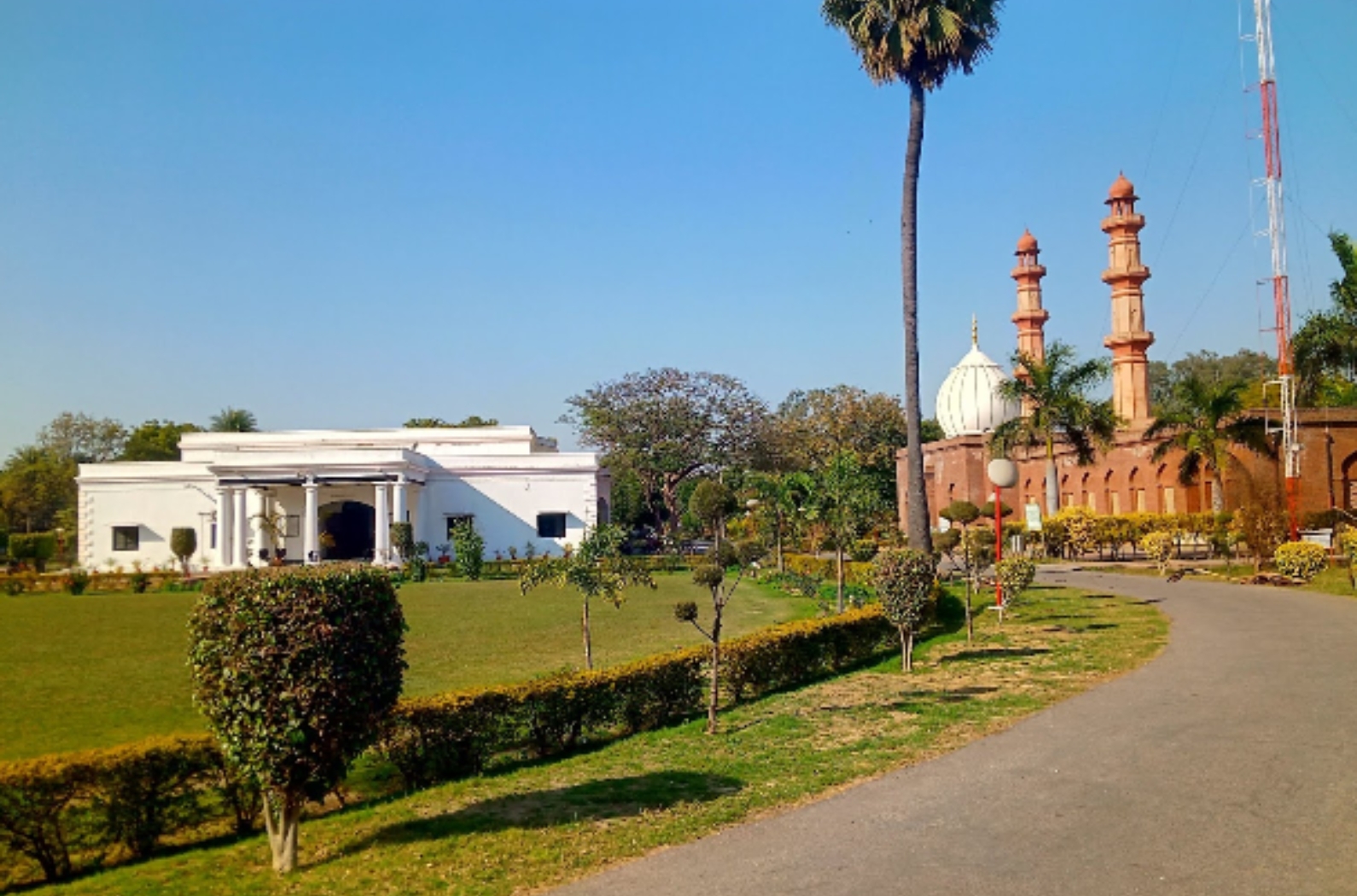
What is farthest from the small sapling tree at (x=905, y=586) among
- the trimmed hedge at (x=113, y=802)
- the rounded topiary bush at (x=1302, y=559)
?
the rounded topiary bush at (x=1302, y=559)

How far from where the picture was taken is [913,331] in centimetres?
2022

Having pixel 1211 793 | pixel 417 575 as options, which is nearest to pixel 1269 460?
pixel 417 575

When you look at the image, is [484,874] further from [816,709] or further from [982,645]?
[982,645]

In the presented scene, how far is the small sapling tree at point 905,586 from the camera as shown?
1291cm

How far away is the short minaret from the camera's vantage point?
164 ft

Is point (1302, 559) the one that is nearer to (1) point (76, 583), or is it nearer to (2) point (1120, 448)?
(2) point (1120, 448)

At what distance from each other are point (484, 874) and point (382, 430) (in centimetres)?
4325

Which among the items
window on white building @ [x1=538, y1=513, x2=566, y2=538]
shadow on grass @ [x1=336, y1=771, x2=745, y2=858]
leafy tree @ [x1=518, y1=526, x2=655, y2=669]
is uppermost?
window on white building @ [x1=538, y1=513, x2=566, y2=538]

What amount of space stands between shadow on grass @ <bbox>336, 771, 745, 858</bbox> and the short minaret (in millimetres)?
44908

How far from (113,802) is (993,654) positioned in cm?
1013

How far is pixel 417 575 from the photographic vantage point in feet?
117

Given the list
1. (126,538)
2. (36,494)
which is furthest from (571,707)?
(36,494)

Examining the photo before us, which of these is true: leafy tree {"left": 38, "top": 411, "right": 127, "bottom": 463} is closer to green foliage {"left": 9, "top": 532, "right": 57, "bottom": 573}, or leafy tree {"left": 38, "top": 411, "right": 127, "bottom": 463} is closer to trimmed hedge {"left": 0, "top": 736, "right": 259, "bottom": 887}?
green foliage {"left": 9, "top": 532, "right": 57, "bottom": 573}

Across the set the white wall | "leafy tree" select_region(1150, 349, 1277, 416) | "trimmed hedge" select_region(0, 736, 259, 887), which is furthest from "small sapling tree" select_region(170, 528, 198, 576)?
"leafy tree" select_region(1150, 349, 1277, 416)
